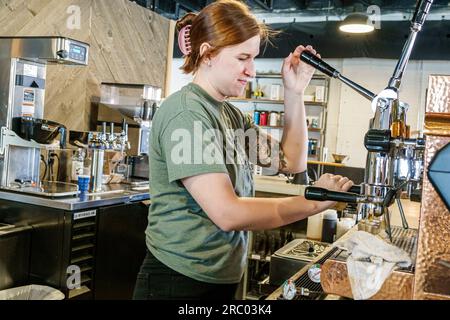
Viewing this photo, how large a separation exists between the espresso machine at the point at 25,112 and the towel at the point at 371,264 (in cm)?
229

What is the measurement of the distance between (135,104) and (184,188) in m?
2.72

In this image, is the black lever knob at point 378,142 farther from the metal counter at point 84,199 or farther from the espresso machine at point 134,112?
the espresso machine at point 134,112

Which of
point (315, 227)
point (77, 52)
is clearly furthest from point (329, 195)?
point (77, 52)

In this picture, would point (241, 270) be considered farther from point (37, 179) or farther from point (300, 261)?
point (37, 179)

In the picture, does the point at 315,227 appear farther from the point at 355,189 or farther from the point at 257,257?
the point at 355,189

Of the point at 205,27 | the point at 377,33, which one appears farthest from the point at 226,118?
the point at 377,33

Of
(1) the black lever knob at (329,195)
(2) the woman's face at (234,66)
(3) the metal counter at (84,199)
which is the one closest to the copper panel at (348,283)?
(1) the black lever knob at (329,195)

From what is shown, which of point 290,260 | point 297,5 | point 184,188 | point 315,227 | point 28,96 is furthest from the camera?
point 297,5

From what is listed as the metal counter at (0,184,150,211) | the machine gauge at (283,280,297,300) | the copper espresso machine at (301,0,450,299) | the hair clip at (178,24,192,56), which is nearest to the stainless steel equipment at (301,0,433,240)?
the copper espresso machine at (301,0,450,299)

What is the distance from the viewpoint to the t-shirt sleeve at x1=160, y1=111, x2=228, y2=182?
111 cm

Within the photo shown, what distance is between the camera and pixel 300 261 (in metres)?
2.51

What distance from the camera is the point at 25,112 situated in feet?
9.98

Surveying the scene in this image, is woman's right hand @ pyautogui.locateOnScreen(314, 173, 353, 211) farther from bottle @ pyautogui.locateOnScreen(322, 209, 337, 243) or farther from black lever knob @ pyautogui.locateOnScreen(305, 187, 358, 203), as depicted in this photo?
bottle @ pyautogui.locateOnScreen(322, 209, 337, 243)

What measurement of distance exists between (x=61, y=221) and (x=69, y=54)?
3.32 feet
